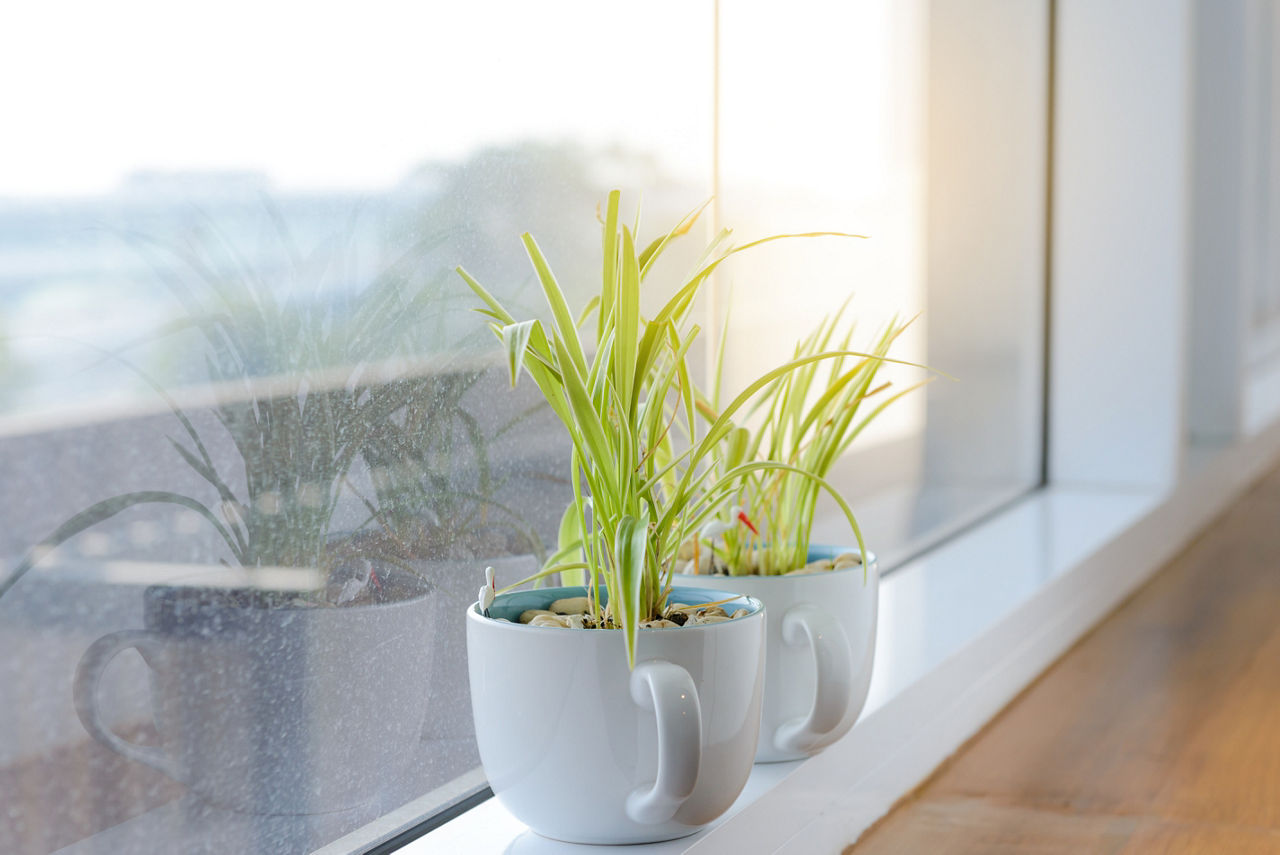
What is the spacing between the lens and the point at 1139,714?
105 centimetres

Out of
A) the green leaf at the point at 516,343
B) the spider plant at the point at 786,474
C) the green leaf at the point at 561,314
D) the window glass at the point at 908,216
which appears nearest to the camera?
the green leaf at the point at 516,343

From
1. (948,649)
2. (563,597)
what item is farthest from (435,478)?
(948,649)

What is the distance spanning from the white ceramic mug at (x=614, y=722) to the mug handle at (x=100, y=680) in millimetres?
127

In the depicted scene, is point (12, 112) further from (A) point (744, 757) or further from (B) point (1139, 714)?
(B) point (1139, 714)

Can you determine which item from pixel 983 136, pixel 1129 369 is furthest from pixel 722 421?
pixel 1129 369

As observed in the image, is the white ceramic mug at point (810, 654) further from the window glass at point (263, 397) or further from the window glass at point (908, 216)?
the window glass at point (908, 216)

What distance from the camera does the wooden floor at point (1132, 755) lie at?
0.81 m

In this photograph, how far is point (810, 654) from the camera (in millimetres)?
677

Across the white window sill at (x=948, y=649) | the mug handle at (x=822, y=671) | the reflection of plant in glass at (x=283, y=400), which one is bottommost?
the white window sill at (x=948, y=649)

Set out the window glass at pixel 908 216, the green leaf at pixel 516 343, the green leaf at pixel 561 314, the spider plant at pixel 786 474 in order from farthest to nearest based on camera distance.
→ the window glass at pixel 908 216 → the spider plant at pixel 786 474 → the green leaf at pixel 561 314 → the green leaf at pixel 516 343

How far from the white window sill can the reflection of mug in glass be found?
4cm

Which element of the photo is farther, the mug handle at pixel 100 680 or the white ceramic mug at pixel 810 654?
the white ceramic mug at pixel 810 654

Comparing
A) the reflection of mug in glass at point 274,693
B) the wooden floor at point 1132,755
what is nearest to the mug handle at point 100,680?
the reflection of mug in glass at point 274,693

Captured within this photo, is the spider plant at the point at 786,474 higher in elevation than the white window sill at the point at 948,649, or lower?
higher
